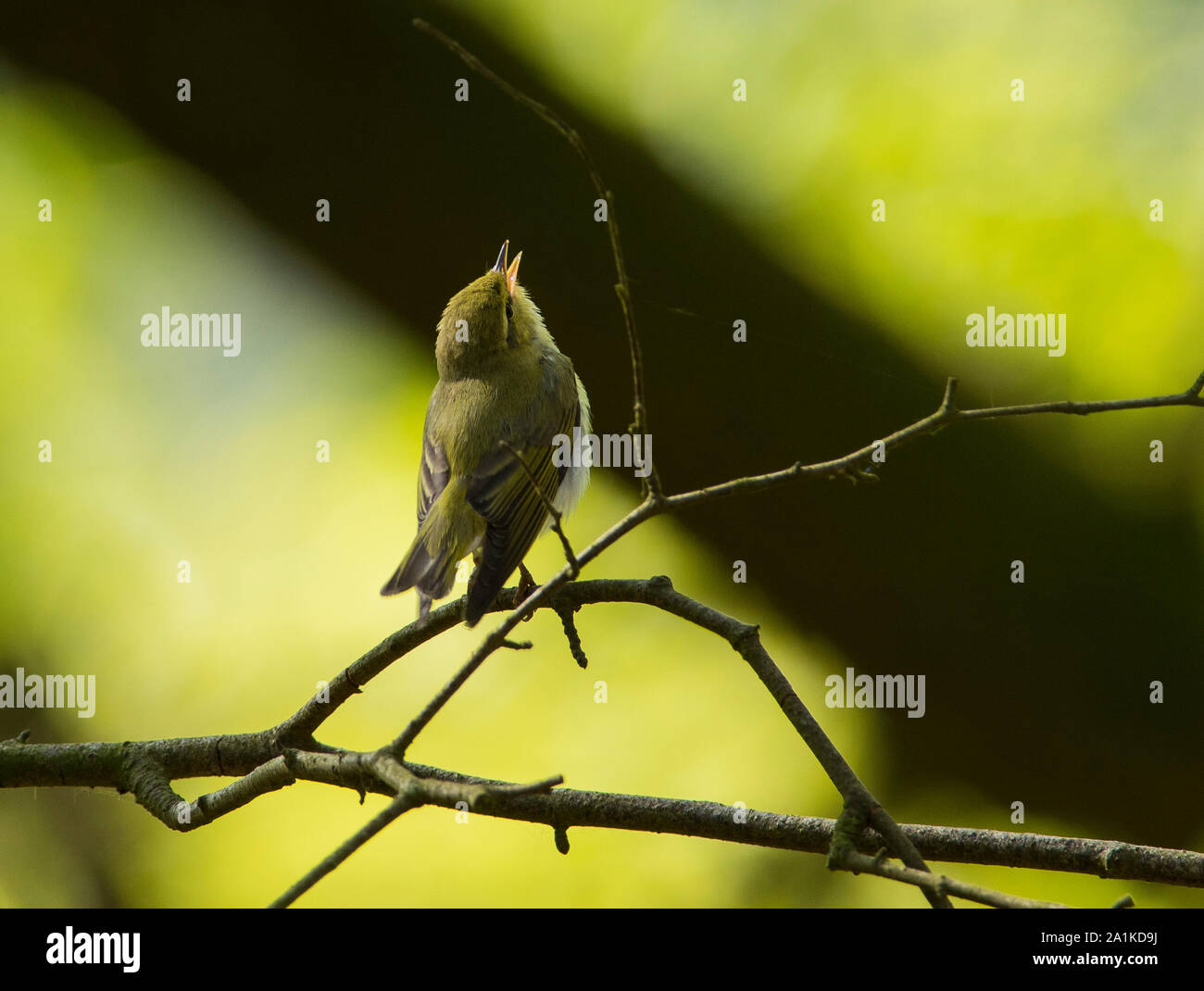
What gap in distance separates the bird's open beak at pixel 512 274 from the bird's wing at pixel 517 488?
0.29 m

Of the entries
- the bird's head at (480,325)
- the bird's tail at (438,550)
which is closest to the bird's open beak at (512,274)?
the bird's head at (480,325)

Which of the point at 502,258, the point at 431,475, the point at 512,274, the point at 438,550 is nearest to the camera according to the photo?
the point at 438,550

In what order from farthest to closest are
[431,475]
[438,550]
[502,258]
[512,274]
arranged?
[512,274] < [502,258] < [431,475] < [438,550]

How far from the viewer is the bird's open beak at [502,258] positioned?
343 centimetres

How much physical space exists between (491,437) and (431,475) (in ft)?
0.74

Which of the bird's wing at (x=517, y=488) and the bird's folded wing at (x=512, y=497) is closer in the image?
the bird's wing at (x=517, y=488)

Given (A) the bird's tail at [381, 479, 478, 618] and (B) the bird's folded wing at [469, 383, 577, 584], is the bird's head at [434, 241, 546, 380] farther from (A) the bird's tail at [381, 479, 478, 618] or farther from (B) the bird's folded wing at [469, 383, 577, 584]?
(A) the bird's tail at [381, 479, 478, 618]

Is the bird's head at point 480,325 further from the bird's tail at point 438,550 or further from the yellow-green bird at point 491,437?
the bird's tail at point 438,550

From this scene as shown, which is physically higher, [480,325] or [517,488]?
[480,325]

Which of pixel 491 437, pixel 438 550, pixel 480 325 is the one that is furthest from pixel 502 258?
pixel 438 550

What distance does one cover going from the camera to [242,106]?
358 cm

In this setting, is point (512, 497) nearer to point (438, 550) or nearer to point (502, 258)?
point (438, 550)

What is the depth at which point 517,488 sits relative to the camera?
3178mm
